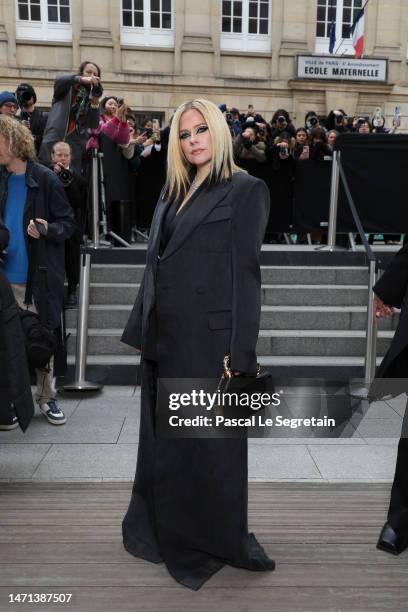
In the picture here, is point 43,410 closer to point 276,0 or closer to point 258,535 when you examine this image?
point 258,535

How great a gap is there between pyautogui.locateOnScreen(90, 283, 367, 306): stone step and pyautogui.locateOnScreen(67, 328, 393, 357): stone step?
1.58 feet

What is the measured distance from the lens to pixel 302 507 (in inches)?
141

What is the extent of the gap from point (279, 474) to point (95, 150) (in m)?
4.61

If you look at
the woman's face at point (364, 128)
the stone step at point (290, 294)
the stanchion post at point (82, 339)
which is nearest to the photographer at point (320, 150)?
the woman's face at point (364, 128)

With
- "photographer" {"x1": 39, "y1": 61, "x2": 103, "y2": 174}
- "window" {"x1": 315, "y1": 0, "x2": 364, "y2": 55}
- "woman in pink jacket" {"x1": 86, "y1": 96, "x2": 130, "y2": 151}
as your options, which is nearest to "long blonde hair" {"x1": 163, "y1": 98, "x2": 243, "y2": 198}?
"photographer" {"x1": 39, "y1": 61, "x2": 103, "y2": 174}

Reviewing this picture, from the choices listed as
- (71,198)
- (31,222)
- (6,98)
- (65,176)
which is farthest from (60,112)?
(31,222)

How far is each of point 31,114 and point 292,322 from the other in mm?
3963

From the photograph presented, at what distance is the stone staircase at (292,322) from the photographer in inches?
243

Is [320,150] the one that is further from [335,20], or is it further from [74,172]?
[335,20]

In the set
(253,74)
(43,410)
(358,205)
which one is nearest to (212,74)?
(253,74)

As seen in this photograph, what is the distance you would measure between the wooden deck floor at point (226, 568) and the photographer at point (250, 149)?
6040 millimetres

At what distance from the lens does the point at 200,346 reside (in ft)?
8.91

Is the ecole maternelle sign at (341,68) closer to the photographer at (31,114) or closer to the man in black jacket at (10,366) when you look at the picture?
the photographer at (31,114)

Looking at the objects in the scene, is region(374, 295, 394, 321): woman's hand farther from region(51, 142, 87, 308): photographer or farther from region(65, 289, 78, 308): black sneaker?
region(65, 289, 78, 308): black sneaker
